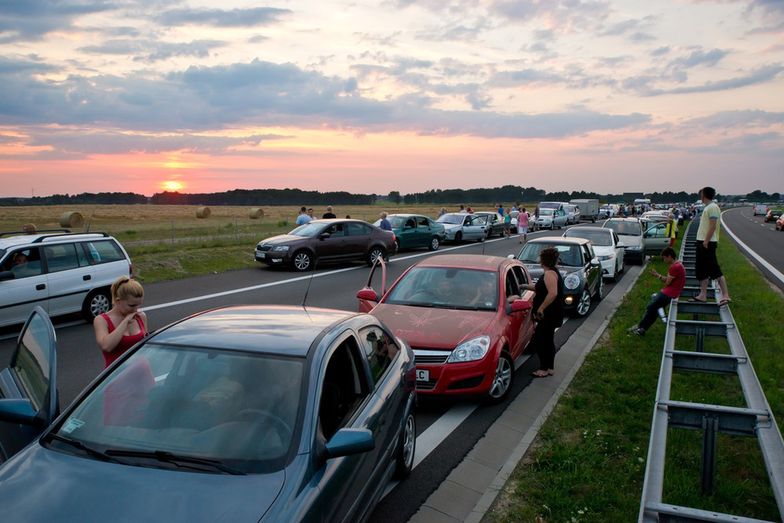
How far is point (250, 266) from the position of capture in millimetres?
20938

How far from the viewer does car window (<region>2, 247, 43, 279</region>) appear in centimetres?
1046

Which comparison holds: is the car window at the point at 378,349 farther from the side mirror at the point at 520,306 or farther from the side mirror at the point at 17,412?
the side mirror at the point at 520,306

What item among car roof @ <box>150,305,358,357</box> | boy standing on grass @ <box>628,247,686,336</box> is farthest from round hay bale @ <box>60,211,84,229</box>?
car roof @ <box>150,305,358,357</box>

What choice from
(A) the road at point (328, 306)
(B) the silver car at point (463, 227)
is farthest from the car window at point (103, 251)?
(B) the silver car at point (463, 227)

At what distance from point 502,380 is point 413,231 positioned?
20.4 metres

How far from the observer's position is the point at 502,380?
7.28 meters

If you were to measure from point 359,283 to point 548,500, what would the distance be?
12.6 meters

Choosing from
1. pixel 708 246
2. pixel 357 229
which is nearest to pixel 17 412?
pixel 708 246

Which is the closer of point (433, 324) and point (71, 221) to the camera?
point (433, 324)

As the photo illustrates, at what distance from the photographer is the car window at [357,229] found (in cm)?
2149

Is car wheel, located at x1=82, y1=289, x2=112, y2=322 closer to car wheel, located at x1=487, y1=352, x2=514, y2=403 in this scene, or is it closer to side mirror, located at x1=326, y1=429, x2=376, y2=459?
car wheel, located at x1=487, y1=352, x2=514, y2=403

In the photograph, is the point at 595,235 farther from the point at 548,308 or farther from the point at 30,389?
the point at 30,389

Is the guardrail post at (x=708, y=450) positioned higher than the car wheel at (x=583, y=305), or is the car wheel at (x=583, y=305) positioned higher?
the guardrail post at (x=708, y=450)

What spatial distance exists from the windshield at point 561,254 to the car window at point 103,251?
314 inches
